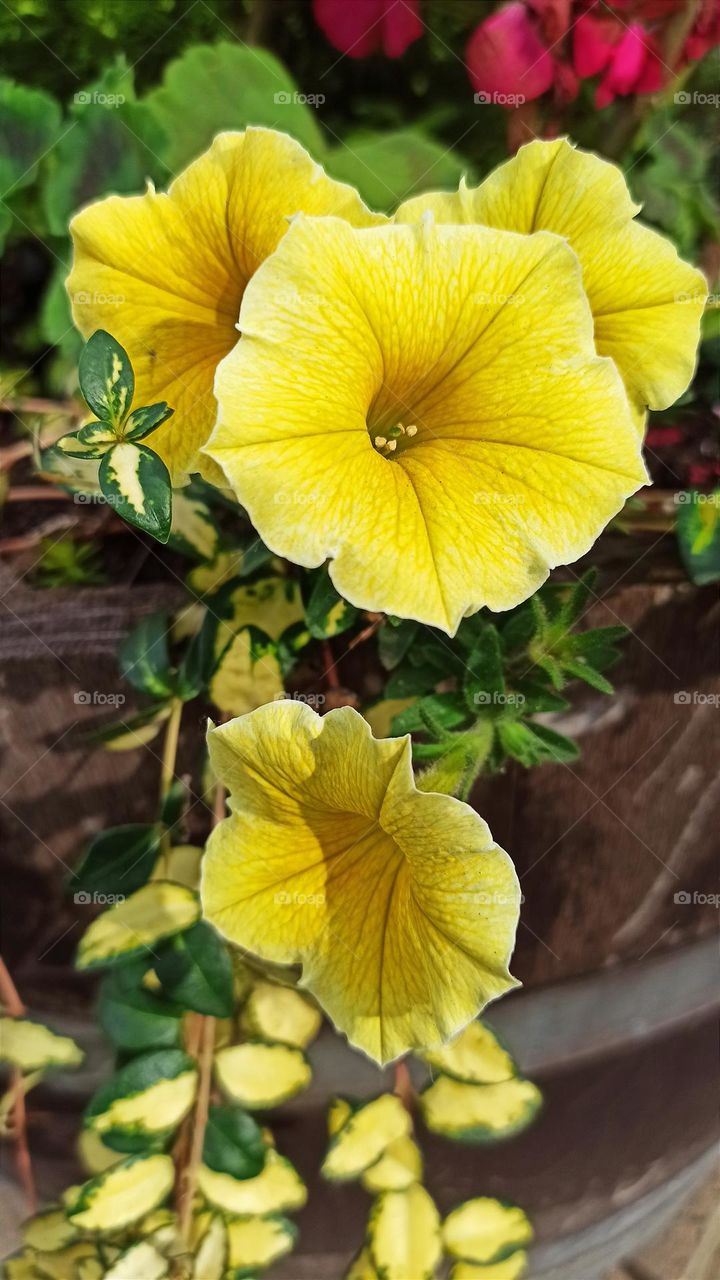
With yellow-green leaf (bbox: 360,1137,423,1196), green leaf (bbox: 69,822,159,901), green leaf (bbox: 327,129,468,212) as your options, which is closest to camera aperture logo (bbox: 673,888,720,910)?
yellow-green leaf (bbox: 360,1137,423,1196)

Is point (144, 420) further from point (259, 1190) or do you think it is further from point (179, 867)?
point (259, 1190)

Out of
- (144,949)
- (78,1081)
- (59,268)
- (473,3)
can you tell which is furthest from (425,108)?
(78,1081)

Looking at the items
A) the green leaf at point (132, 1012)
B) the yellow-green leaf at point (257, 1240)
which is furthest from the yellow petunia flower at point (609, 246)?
the yellow-green leaf at point (257, 1240)

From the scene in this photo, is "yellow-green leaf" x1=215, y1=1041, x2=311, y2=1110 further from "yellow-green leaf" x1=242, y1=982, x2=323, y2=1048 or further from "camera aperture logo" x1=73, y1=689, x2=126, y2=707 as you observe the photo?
"camera aperture logo" x1=73, y1=689, x2=126, y2=707

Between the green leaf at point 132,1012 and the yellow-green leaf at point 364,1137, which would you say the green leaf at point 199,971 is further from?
the yellow-green leaf at point 364,1137

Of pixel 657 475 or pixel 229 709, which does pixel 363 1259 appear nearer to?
pixel 229 709
